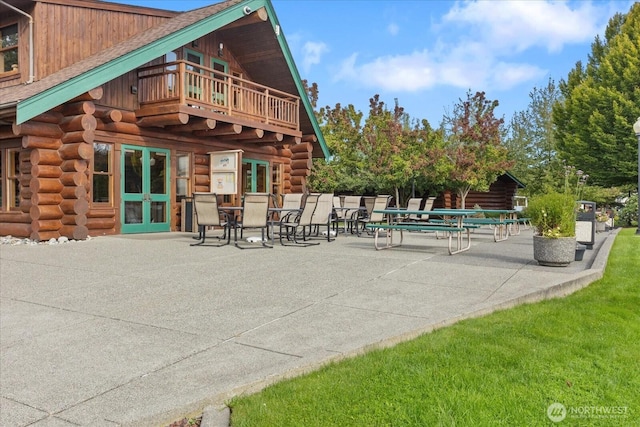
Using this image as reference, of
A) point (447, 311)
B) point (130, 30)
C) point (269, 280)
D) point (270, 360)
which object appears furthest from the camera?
point (130, 30)

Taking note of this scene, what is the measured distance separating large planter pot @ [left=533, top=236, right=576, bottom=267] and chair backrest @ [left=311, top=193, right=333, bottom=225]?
15.9ft

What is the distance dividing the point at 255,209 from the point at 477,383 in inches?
282

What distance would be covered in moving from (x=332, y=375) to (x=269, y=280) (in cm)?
329

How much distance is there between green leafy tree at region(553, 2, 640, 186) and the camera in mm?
25766

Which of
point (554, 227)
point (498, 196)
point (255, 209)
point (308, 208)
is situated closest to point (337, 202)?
point (308, 208)

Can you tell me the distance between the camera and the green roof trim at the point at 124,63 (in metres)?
9.31

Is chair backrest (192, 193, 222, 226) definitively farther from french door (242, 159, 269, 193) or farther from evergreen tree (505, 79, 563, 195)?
evergreen tree (505, 79, 563, 195)

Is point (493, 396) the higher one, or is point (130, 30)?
point (130, 30)

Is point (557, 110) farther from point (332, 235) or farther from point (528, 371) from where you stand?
point (528, 371)

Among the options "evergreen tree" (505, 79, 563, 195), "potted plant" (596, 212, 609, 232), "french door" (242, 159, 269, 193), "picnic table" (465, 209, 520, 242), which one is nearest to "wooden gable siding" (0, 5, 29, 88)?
"french door" (242, 159, 269, 193)

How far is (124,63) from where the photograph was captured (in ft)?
35.2

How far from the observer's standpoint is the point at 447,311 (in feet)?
15.2

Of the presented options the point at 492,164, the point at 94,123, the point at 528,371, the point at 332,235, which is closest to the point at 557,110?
the point at 492,164

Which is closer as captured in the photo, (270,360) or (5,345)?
(270,360)
